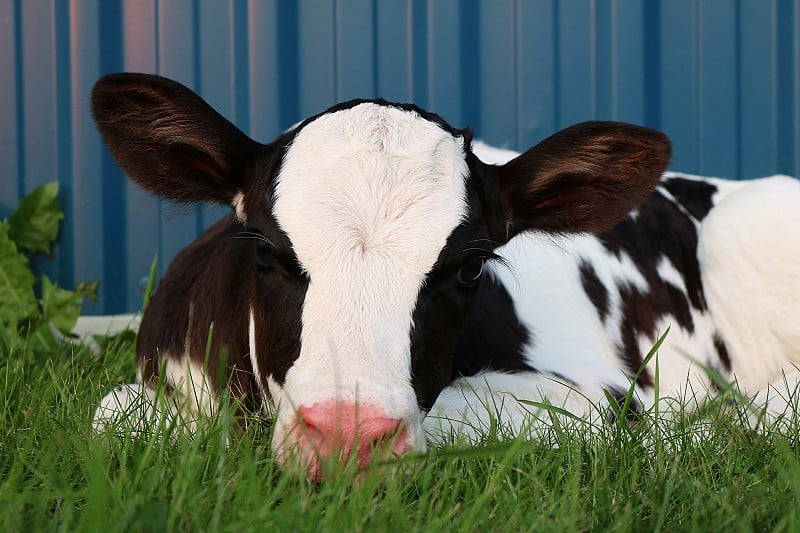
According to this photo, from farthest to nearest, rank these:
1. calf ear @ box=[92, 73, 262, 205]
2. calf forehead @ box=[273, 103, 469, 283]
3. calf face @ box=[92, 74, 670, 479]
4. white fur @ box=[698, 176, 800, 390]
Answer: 1. white fur @ box=[698, 176, 800, 390]
2. calf ear @ box=[92, 73, 262, 205]
3. calf forehead @ box=[273, 103, 469, 283]
4. calf face @ box=[92, 74, 670, 479]

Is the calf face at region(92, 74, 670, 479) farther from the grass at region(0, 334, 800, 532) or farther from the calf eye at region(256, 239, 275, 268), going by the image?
the grass at region(0, 334, 800, 532)

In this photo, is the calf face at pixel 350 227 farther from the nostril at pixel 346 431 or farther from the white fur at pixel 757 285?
the white fur at pixel 757 285

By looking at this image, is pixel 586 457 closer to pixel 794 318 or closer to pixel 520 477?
pixel 520 477

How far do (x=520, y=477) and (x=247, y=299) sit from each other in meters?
1.24

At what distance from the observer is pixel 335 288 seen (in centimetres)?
248

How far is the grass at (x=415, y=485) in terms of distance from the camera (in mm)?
1788

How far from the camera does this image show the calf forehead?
258 centimetres

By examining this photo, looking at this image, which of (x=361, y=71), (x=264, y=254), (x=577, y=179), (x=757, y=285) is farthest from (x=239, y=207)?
(x=757, y=285)

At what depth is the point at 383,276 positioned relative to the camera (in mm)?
2521

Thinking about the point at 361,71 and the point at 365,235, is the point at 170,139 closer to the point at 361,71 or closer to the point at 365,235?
the point at 365,235

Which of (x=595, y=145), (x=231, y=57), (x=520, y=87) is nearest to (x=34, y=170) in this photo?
(x=231, y=57)

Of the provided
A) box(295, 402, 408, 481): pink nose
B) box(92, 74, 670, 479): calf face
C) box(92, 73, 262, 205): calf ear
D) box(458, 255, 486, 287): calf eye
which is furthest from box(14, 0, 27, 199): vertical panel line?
box(295, 402, 408, 481): pink nose

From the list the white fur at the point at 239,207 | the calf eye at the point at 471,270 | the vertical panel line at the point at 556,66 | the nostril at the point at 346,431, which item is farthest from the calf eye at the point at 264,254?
the vertical panel line at the point at 556,66

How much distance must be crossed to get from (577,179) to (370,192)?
86cm
